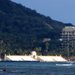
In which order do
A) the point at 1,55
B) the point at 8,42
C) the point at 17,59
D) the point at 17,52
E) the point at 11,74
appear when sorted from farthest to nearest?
the point at 8,42 → the point at 17,52 → the point at 1,55 → the point at 17,59 → the point at 11,74

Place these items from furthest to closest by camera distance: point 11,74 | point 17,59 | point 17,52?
point 17,52 < point 17,59 < point 11,74

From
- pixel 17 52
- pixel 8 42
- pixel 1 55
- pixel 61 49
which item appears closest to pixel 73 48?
pixel 61 49

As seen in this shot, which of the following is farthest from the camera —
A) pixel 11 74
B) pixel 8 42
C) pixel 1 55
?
pixel 8 42

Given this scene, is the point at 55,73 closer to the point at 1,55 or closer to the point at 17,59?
the point at 17,59

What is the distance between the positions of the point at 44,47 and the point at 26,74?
111m

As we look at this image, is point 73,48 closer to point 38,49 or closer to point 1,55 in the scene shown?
point 38,49

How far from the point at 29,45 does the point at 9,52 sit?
33.7 m

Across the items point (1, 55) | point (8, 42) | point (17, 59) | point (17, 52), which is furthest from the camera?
point (8, 42)

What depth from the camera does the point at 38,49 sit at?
181 metres

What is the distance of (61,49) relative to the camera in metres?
196

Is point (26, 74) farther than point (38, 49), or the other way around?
point (38, 49)

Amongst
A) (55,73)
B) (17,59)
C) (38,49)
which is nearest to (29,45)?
(38,49)

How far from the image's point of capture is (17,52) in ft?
559

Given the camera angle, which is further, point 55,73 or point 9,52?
point 9,52
